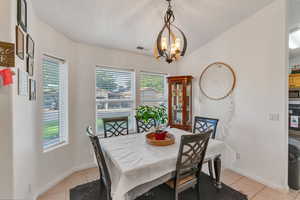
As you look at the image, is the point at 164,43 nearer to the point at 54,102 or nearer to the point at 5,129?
the point at 5,129

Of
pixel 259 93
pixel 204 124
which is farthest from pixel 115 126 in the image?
pixel 259 93

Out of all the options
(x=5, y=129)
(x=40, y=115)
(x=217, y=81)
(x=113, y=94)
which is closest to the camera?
(x=5, y=129)

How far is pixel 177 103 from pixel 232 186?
197 centimetres

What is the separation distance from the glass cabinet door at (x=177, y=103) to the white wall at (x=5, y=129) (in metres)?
3.03

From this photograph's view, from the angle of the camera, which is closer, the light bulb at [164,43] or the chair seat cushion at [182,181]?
the chair seat cushion at [182,181]

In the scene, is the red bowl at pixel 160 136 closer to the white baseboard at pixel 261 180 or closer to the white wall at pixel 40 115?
the white wall at pixel 40 115

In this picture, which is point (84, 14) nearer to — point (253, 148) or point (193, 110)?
point (193, 110)

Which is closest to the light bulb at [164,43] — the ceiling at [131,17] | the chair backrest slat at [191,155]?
the ceiling at [131,17]

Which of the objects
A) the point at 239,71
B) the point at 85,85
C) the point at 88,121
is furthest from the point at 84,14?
the point at 239,71

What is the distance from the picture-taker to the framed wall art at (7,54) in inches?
42.4

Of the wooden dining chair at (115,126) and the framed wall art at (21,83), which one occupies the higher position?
the framed wall art at (21,83)

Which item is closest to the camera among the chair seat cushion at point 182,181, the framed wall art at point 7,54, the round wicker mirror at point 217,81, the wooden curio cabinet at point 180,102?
the framed wall art at point 7,54

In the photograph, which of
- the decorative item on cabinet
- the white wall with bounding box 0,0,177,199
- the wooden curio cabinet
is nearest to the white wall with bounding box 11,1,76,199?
the white wall with bounding box 0,0,177,199

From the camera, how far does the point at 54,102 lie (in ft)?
7.94
